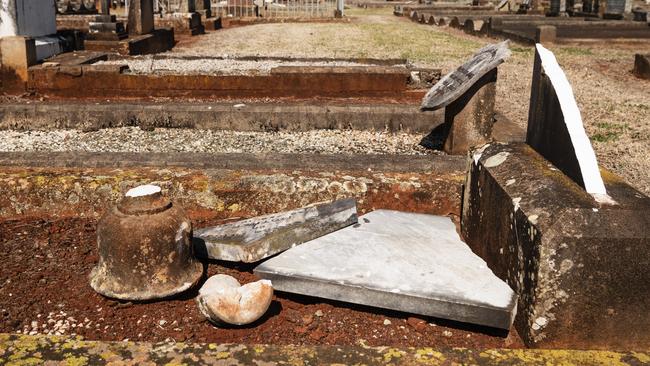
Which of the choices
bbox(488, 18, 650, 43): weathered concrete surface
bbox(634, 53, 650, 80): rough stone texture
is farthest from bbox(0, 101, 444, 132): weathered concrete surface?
bbox(488, 18, 650, 43): weathered concrete surface

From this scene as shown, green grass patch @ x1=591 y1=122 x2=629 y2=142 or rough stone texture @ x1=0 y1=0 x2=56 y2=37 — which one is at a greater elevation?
rough stone texture @ x1=0 y1=0 x2=56 y2=37

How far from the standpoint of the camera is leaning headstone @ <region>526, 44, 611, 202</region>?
7.70 ft

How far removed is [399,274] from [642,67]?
34.5 ft

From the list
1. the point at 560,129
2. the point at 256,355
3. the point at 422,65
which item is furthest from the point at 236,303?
the point at 422,65

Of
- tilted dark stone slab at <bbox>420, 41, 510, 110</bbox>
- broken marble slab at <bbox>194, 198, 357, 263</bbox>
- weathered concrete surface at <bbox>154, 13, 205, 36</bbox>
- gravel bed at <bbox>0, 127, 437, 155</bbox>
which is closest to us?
broken marble slab at <bbox>194, 198, 357, 263</bbox>

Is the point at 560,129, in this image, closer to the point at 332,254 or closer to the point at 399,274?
the point at 399,274

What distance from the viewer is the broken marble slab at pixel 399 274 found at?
2.32m

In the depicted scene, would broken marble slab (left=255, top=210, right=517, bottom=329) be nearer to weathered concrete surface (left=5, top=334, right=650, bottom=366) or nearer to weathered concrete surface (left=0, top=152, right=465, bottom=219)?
weathered concrete surface (left=5, top=334, right=650, bottom=366)

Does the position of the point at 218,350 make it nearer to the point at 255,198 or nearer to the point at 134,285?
the point at 134,285

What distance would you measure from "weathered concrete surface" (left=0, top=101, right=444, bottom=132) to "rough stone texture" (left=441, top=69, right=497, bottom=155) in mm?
976

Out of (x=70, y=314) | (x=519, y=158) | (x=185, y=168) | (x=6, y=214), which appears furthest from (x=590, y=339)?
(x=6, y=214)

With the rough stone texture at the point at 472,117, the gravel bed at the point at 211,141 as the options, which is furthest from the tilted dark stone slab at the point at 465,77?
the gravel bed at the point at 211,141

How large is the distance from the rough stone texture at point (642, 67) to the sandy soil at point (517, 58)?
16 centimetres

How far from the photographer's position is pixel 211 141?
5.89 metres
